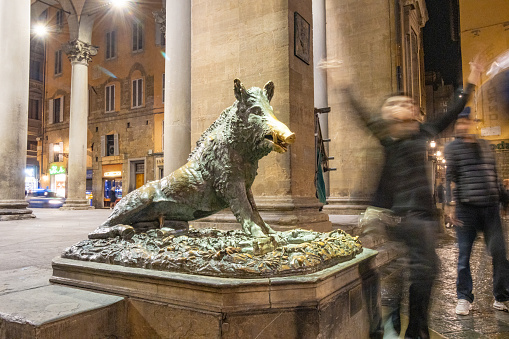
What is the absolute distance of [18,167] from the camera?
29.5 feet

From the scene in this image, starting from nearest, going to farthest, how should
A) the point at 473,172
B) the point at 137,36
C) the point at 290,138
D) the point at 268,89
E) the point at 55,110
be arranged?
1. the point at 290,138
2. the point at 268,89
3. the point at 473,172
4. the point at 137,36
5. the point at 55,110

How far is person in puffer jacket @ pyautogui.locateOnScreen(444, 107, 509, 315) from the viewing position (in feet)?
9.82

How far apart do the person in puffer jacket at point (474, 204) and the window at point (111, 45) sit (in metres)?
23.8

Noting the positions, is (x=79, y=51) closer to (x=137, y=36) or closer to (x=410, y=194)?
(x=137, y=36)

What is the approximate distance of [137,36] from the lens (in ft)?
73.6

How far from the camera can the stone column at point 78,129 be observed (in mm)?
15227

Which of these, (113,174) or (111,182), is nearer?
(113,174)

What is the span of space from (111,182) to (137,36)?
9.07m

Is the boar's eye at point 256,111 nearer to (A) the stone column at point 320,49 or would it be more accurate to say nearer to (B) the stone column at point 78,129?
(A) the stone column at point 320,49

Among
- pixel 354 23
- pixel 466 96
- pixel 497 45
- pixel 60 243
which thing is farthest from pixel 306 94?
pixel 497 45

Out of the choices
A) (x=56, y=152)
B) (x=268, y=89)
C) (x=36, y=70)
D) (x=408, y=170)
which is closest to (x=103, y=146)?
(x=56, y=152)

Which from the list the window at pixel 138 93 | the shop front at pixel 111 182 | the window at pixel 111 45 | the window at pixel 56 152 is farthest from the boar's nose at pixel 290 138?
the window at pixel 56 152

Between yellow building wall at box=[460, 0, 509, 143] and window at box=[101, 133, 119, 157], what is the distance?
19.9 meters

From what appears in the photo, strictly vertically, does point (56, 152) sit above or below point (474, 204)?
above
